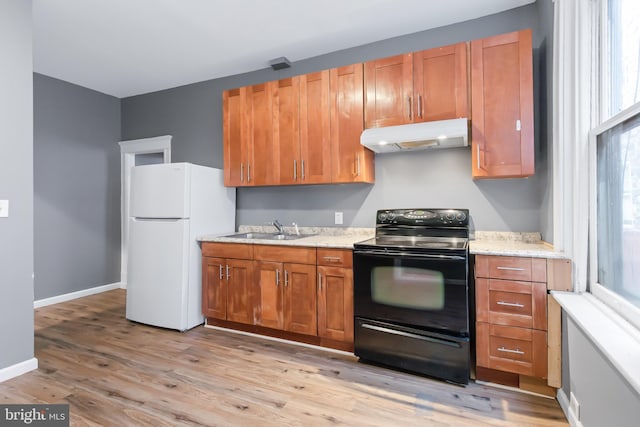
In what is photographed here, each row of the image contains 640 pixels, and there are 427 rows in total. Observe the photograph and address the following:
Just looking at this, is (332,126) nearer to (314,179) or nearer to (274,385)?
(314,179)

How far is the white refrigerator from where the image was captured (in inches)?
120

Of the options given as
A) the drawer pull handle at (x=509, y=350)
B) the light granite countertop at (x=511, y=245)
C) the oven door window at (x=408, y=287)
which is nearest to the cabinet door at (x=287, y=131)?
the oven door window at (x=408, y=287)

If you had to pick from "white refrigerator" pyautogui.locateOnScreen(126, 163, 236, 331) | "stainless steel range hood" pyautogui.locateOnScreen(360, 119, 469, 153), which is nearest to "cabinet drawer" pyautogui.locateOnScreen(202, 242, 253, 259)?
"white refrigerator" pyautogui.locateOnScreen(126, 163, 236, 331)

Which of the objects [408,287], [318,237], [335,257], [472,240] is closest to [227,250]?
[318,237]

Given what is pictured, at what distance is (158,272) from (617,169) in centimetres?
347

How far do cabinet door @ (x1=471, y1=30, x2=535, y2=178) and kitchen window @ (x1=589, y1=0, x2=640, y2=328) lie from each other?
0.53 meters

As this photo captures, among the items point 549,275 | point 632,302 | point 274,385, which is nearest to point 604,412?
point 632,302

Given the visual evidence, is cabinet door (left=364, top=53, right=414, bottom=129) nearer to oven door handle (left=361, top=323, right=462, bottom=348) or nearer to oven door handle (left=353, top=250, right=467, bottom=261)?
oven door handle (left=353, top=250, right=467, bottom=261)

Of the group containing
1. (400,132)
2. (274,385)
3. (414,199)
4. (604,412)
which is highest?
(400,132)

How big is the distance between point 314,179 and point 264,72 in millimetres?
1514

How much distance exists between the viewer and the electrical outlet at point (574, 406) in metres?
1.62

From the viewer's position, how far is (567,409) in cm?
176

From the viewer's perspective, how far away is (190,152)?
4.03m

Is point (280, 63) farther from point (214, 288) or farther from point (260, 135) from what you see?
point (214, 288)
